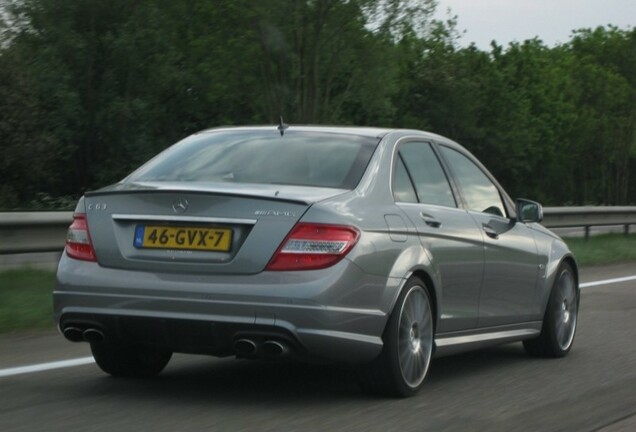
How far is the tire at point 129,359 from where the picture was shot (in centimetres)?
684

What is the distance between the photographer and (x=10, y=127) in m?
46.5

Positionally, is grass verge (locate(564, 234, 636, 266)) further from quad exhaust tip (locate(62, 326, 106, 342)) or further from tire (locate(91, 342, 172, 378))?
quad exhaust tip (locate(62, 326, 106, 342))

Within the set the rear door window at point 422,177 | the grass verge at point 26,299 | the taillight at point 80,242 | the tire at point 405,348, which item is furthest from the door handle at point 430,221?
the grass verge at point 26,299

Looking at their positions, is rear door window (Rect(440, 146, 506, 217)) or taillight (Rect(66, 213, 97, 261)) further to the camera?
rear door window (Rect(440, 146, 506, 217))

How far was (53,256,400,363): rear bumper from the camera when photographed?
584 centimetres

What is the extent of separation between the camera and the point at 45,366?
24.1 ft

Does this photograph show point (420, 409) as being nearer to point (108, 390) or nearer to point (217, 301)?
point (217, 301)

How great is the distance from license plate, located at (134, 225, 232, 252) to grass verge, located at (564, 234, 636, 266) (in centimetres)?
1326

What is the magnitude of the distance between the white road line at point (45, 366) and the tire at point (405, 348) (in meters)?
1.98

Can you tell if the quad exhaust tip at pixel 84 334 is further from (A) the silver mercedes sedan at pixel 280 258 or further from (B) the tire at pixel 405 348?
(B) the tire at pixel 405 348

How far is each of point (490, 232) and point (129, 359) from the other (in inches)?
92.1

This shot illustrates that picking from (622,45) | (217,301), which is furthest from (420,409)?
(622,45)

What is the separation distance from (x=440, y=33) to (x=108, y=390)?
65696 mm

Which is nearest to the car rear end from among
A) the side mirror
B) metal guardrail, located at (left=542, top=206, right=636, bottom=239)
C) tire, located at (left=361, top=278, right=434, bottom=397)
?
tire, located at (left=361, top=278, right=434, bottom=397)
